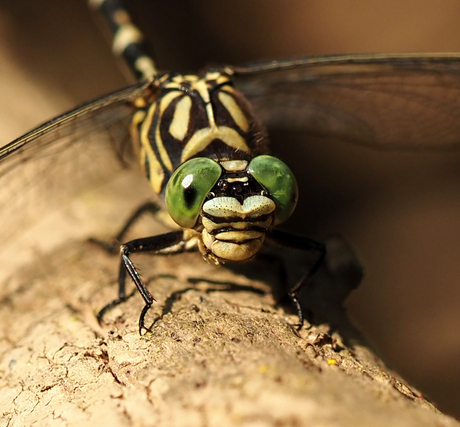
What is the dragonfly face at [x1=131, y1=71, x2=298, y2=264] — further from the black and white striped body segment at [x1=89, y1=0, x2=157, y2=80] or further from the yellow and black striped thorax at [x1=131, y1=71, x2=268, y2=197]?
the black and white striped body segment at [x1=89, y1=0, x2=157, y2=80]

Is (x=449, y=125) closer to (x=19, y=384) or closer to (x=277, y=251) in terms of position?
(x=277, y=251)

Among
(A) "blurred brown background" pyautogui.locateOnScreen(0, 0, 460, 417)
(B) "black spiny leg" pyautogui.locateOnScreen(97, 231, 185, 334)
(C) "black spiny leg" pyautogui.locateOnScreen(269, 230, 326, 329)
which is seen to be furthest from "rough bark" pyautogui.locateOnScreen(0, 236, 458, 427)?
(A) "blurred brown background" pyautogui.locateOnScreen(0, 0, 460, 417)

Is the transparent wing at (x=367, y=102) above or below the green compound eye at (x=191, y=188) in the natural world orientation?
below

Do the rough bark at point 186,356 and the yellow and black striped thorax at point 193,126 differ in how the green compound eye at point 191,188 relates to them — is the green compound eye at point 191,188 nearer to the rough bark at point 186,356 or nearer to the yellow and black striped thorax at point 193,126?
the yellow and black striped thorax at point 193,126

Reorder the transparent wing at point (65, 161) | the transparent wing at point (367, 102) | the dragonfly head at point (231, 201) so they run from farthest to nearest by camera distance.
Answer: the transparent wing at point (367, 102), the transparent wing at point (65, 161), the dragonfly head at point (231, 201)

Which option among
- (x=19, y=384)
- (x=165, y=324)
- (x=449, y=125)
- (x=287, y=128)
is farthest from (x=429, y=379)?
(x=19, y=384)

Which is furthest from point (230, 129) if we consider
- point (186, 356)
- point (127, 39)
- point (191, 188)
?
point (127, 39)

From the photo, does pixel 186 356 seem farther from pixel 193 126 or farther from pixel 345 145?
pixel 345 145

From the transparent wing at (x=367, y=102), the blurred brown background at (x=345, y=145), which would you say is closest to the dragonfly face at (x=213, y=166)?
the transparent wing at (x=367, y=102)

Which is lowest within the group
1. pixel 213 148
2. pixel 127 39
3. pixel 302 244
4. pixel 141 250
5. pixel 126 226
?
pixel 302 244
